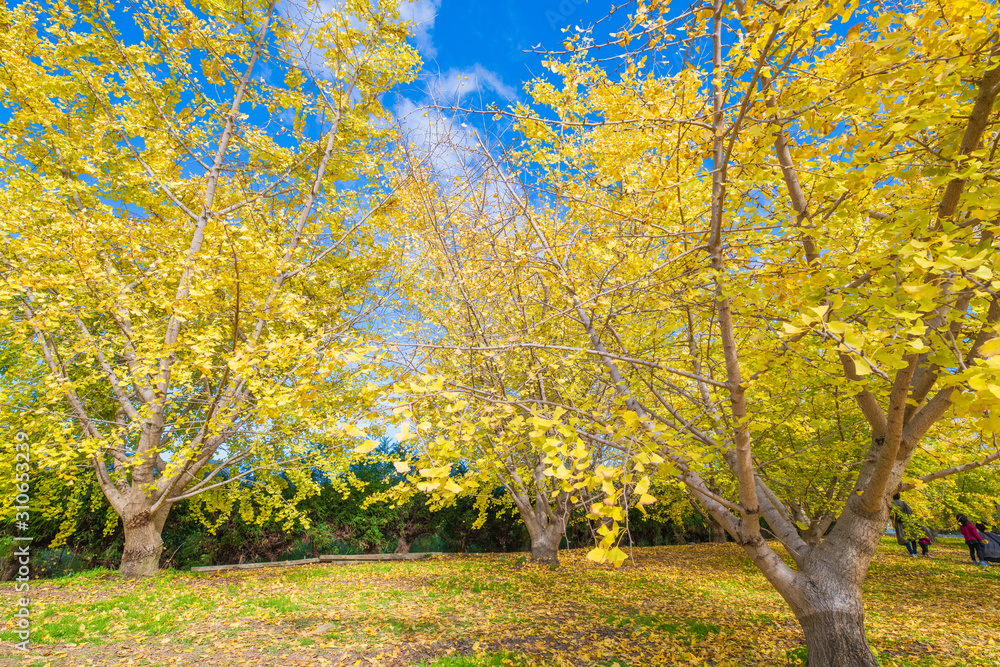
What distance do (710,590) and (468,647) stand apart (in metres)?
5.56

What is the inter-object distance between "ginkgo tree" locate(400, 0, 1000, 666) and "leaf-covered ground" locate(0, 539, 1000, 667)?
85.4 inches

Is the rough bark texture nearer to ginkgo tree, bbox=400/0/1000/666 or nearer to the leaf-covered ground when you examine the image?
ginkgo tree, bbox=400/0/1000/666

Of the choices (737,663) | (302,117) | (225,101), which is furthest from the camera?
(302,117)

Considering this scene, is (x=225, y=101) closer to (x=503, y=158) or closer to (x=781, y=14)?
(x=503, y=158)

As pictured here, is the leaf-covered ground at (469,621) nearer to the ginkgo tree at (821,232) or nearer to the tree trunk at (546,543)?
the tree trunk at (546,543)

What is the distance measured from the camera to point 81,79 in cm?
792

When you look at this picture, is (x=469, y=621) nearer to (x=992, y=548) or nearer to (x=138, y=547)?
(x=138, y=547)

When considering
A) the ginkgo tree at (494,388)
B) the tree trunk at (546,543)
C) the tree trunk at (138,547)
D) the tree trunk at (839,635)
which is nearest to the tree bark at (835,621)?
the tree trunk at (839,635)

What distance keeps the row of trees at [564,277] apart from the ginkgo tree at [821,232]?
0.11 ft

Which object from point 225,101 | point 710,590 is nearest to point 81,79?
point 225,101

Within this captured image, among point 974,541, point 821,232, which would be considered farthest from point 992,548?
point 821,232

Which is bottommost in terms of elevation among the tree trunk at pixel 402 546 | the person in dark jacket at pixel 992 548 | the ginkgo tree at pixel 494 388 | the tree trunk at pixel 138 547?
the tree trunk at pixel 402 546

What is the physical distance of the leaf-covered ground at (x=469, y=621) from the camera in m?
4.26

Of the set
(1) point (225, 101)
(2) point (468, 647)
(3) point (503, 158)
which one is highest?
(1) point (225, 101)
